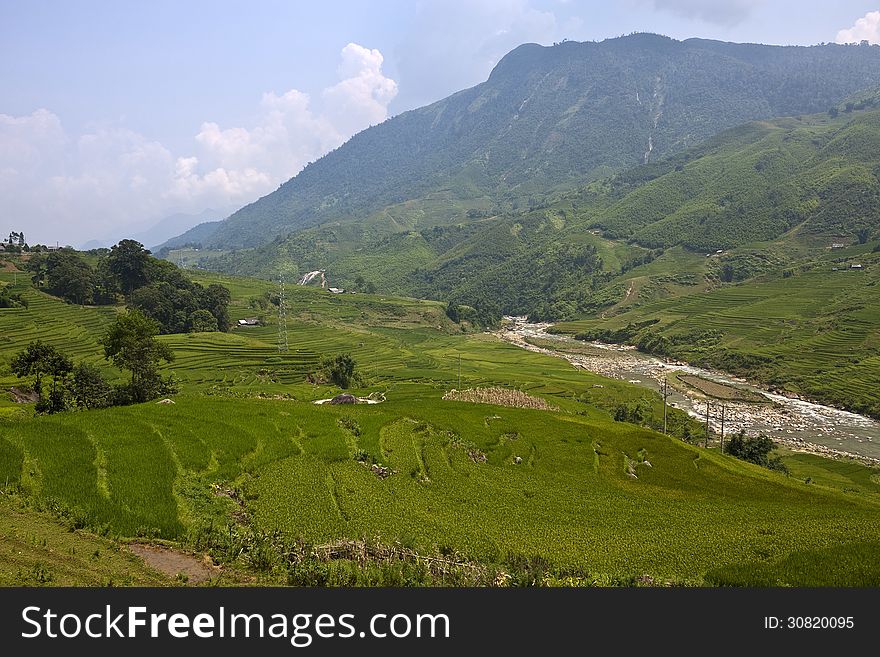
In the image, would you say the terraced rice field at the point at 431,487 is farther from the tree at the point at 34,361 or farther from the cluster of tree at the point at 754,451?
the cluster of tree at the point at 754,451

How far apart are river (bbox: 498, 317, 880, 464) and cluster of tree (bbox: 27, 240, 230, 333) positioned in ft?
281

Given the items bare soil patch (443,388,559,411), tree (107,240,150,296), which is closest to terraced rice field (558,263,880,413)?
bare soil patch (443,388,559,411)

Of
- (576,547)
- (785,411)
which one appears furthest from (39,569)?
(785,411)

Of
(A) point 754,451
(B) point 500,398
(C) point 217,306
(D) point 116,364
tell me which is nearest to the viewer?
(D) point 116,364

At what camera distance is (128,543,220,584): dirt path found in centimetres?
1338

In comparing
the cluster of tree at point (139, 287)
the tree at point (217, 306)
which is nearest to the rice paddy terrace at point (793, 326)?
the tree at point (217, 306)

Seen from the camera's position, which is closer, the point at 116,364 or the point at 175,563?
the point at 175,563

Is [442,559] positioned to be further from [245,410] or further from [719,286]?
[719,286]

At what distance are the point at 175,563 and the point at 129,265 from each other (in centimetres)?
11456

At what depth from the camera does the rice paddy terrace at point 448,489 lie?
16219 mm

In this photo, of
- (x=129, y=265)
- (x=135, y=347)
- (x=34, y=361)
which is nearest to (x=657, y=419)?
(x=135, y=347)

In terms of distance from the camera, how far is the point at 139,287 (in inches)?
4304

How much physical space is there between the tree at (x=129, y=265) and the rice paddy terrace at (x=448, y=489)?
274ft

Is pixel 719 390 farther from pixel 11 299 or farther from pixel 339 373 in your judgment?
pixel 11 299
